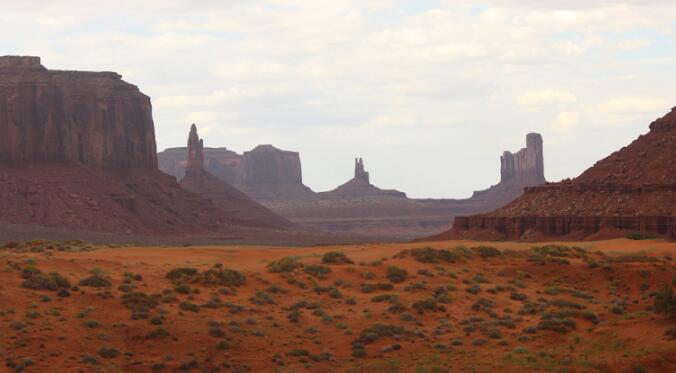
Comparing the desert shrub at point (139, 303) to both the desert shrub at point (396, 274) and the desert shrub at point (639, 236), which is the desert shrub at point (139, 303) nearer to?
the desert shrub at point (396, 274)

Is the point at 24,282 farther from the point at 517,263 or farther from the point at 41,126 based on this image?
the point at 41,126

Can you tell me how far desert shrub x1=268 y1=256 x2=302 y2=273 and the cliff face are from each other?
119m

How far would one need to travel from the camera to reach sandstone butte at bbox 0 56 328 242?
161375 millimetres

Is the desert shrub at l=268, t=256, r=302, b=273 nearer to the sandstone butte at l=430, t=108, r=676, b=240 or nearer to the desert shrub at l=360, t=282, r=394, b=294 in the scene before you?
the desert shrub at l=360, t=282, r=394, b=294

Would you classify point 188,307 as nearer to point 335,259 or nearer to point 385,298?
point 385,298

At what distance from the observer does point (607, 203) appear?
3917 inches

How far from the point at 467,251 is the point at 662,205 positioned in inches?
1267

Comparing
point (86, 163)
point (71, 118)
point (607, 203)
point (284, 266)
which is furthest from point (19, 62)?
point (284, 266)

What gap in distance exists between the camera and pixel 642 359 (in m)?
45.1

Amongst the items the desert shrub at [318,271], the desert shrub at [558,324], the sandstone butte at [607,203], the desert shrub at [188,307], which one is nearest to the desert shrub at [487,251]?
the desert shrub at [318,271]

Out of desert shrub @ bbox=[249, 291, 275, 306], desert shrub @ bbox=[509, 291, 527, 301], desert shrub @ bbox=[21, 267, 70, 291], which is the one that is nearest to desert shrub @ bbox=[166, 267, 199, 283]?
desert shrub @ bbox=[249, 291, 275, 306]

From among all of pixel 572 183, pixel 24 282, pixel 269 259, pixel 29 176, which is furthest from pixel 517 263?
pixel 29 176

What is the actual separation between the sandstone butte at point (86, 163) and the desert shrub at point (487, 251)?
293ft

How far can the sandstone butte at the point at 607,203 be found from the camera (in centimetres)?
9519
